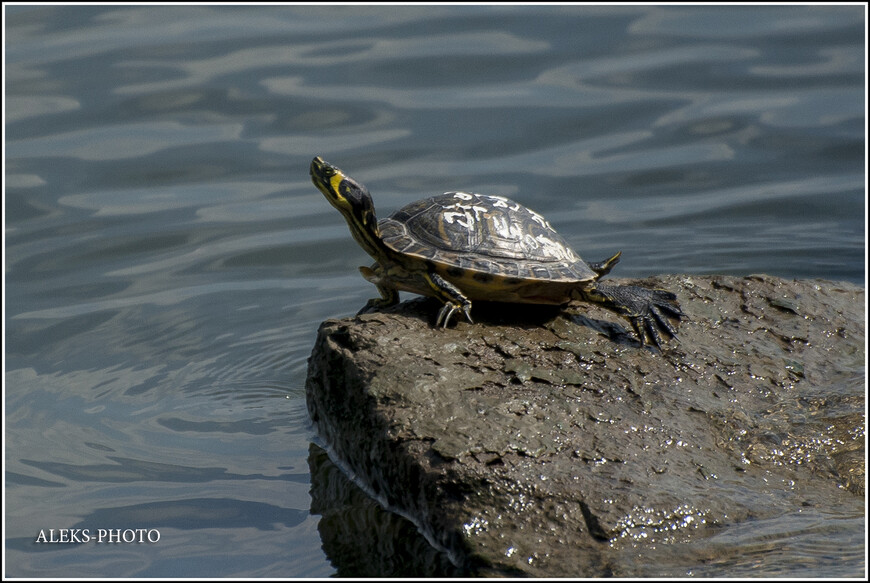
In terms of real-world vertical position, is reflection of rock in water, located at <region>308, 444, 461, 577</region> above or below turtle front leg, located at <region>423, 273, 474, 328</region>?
below

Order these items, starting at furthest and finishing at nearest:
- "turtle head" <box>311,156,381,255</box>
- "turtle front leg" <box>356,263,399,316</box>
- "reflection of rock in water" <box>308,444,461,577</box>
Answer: "turtle front leg" <box>356,263,399,316</box>, "turtle head" <box>311,156,381,255</box>, "reflection of rock in water" <box>308,444,461,577</box>

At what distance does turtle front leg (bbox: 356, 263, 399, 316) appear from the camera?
4.20 metres

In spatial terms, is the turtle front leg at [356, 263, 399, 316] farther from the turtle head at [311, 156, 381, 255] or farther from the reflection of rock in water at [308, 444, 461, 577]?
the reflection of rock in water at [308, 444, 461, 577]

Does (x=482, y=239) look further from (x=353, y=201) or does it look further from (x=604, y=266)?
(x=604, y=266)

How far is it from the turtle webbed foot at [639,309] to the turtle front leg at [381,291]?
2.85ft

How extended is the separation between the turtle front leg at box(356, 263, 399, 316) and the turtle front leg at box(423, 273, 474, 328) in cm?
30

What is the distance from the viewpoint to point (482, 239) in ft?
13.3

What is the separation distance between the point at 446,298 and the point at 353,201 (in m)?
0.57

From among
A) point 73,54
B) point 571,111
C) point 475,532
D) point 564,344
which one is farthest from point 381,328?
point 73,54

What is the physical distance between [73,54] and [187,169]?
2.47 meters

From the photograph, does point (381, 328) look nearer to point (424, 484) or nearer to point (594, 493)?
point (424, 484)

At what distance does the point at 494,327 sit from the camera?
406 cm

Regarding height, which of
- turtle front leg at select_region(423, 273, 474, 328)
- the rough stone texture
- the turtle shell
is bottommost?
the rough stone texture

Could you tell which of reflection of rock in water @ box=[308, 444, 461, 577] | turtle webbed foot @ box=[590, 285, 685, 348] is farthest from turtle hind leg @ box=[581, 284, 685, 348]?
reflection of rock in water @ box=[308, 444, 461, 577]
